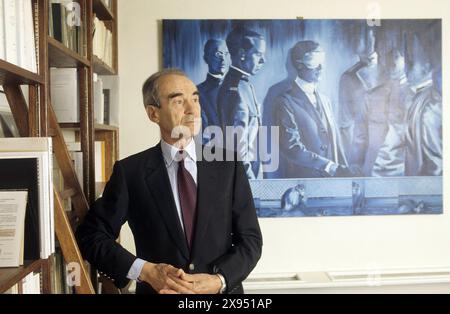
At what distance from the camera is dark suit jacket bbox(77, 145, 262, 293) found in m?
1.34

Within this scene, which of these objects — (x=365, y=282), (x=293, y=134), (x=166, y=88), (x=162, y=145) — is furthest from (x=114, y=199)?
(x=365, y=282)

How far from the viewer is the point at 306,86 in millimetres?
1920

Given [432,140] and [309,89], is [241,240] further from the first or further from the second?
[432,140]

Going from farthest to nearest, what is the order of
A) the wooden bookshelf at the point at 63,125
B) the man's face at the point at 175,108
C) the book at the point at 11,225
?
the man's face at the point at 175,108 < the wooden bookshelf at the point at 63,125 < the book at the point at 11,225

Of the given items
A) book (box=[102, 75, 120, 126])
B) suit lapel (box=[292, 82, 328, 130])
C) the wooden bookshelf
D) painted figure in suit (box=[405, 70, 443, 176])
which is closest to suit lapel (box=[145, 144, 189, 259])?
the wooden bookshelf

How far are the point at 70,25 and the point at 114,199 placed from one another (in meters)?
0.67

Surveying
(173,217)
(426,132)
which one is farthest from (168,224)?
(426,132)

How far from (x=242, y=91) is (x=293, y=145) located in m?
0.34

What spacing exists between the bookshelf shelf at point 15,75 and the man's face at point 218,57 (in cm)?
92

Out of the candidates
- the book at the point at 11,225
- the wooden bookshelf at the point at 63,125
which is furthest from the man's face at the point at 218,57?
the book at the point at 11,225

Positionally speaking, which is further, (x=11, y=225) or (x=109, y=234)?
(x=109, y=234)

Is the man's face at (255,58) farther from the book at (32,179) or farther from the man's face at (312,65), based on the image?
the book at (32,179)

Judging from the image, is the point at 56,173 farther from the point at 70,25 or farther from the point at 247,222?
the point at 247,222

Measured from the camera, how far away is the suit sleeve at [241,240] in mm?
1312
